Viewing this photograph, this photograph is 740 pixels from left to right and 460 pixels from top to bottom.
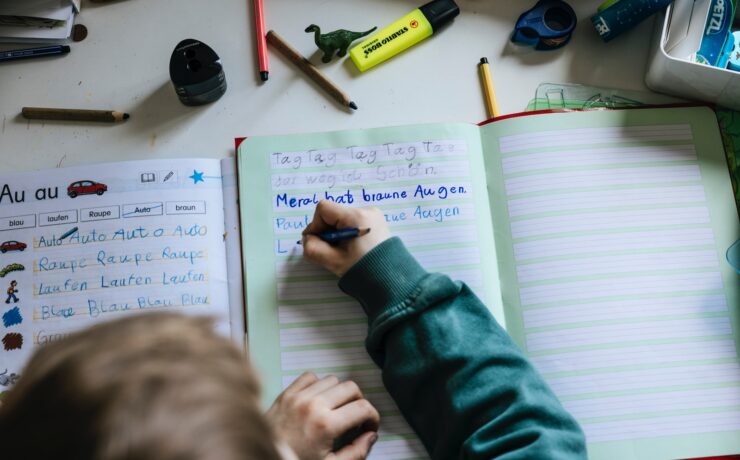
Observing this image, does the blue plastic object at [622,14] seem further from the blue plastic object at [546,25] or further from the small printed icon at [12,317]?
the small printed icon at [12,317]

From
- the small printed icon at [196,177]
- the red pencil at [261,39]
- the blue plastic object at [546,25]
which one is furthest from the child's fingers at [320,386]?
the blue plastic object at [546,25]

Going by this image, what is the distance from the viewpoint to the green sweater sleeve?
1.95 feet

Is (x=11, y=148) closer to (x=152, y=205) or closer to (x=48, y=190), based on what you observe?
(x=48, y=190)

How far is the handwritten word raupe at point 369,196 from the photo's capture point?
0.72 m

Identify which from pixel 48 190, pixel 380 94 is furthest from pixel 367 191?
pixel 48 190

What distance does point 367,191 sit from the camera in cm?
72

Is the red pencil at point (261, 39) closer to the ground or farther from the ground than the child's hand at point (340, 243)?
farther from the ground

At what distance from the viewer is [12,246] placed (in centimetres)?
71

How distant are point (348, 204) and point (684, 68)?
0.41 metres

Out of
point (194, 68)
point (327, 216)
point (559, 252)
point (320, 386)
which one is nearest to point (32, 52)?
point (194, 68)

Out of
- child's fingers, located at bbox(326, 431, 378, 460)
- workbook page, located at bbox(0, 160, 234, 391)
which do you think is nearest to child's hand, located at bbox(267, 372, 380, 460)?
child's fingers, located at bbox(326, 431, 378, 460)

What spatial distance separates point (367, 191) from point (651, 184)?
327mm

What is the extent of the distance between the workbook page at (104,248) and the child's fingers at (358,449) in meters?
0.18

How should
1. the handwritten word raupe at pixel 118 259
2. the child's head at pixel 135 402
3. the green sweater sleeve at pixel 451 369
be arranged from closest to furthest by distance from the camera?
the child's head at pixel 135 402, the green sweater sleeve at pixel 451 369, the handwritten word raupe at pixel 118 259
